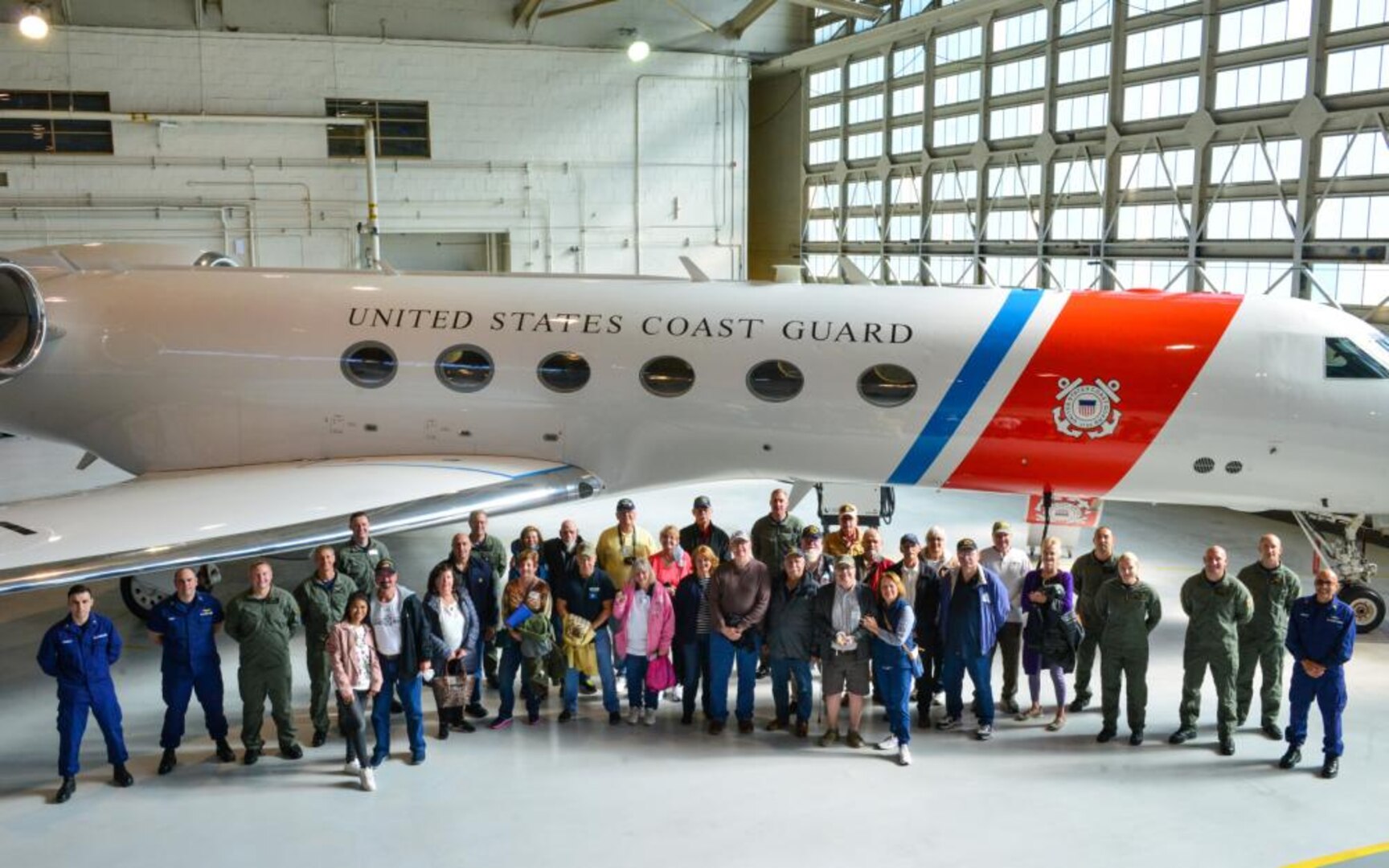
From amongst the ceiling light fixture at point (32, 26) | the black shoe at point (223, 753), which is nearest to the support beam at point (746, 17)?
the ceiling light fixture at point (32, 26)

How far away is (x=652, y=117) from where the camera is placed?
30.3m

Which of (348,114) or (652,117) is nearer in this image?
(348,114)

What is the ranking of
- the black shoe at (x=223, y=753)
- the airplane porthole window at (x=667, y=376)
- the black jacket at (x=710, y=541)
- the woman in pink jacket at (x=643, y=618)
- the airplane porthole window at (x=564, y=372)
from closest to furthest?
1. the black shoe at (x=223, y=753)
2. the woman in pink jacket at (x=643, y=618)
3. the black jacket at (x=710, y=541)
4. the airplane porthole window at (x=667, y=376)
5. the airplane porthole window at (x=564, y=372)

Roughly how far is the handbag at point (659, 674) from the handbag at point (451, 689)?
4.60 ft

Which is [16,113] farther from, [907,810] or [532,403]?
[907,810]

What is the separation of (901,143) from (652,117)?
6.86 meters

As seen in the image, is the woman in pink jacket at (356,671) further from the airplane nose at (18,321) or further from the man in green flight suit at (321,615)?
the airplane nose at (18,321)

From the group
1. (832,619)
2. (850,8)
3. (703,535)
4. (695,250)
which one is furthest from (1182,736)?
(695,250)

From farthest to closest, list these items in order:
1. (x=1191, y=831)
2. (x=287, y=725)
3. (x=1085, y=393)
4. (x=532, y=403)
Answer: (x=532, y=403)
(x=1085, y=393)
(x=287, y=725)
(x=1191, y=831)

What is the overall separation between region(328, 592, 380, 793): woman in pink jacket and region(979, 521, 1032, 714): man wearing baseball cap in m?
4.81

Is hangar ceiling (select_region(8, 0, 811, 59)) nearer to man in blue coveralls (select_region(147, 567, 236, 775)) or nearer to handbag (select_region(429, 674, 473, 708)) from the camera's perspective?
man in blue coveralls (select_region(147, 567, 236, 775))

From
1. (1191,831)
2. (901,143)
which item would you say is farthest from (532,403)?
(901,143)

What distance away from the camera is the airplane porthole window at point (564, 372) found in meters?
11.1

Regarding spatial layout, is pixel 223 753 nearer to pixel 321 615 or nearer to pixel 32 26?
pixel 321 615
